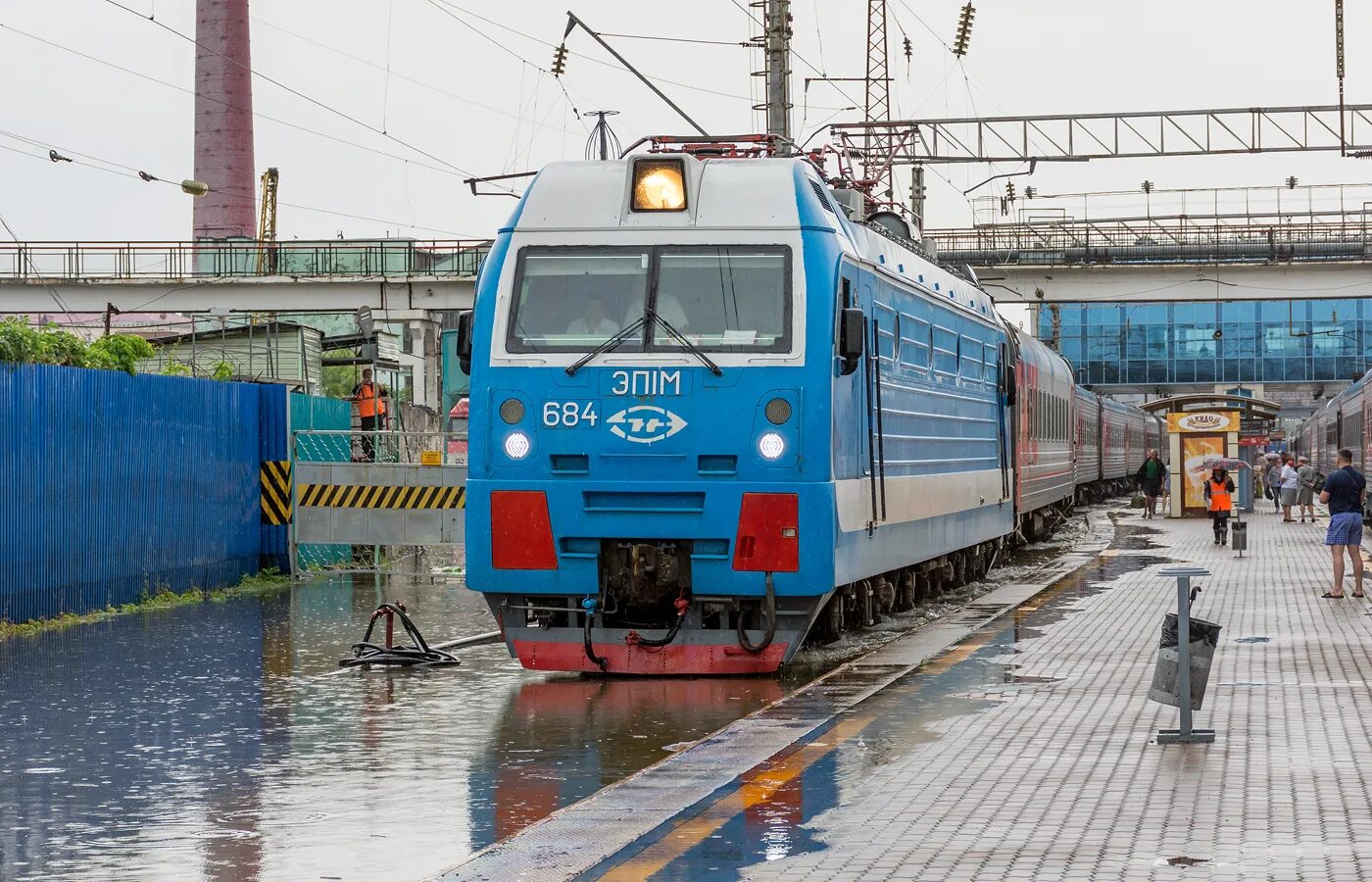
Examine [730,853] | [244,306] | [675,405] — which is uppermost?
[244,306]

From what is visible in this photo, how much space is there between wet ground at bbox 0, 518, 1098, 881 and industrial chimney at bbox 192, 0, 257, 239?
50.4m

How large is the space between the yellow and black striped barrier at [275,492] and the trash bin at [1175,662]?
49.2 ft

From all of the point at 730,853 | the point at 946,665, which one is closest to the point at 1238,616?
the point at 946,665

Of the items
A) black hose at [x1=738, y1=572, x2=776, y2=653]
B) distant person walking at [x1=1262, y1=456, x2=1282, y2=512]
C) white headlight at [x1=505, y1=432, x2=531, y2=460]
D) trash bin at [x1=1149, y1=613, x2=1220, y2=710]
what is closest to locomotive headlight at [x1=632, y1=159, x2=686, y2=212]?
white headlight at [x1=505, y1=432, x2=531, y2=460]

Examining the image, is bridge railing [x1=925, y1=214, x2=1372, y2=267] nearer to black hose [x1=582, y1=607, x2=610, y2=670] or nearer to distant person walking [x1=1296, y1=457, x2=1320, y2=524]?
distant person walking [x1=1296, y1=457, x2=1320, y2=524]

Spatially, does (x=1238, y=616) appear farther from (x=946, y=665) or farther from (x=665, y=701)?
(x=665, y=701)

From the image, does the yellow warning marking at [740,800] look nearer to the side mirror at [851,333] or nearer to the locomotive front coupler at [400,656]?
the side mirror at [851,333]

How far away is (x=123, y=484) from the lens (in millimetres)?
20000

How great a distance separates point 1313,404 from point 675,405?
106354mm

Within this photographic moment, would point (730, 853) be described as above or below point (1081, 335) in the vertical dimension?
below

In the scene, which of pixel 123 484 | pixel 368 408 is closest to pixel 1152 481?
pixel 368 408

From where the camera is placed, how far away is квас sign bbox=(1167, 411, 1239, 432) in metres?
40.8

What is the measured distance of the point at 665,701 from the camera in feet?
42.0

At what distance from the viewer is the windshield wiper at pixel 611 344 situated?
538 inches
